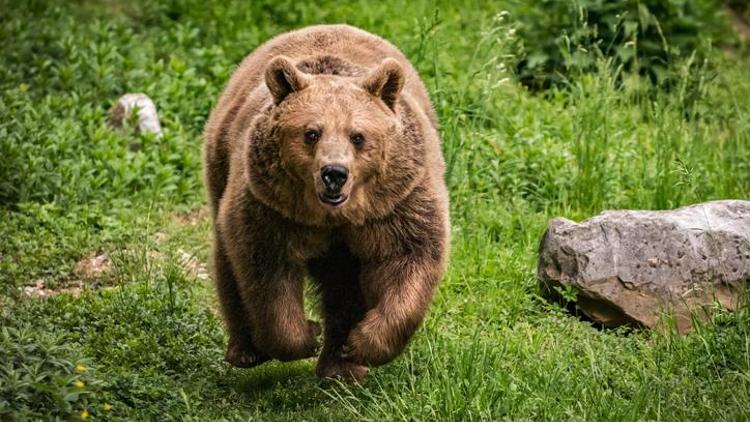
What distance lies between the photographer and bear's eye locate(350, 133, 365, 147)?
18.5ft

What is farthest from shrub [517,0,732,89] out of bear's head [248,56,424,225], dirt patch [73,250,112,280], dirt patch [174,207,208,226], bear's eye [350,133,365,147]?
bear's eye [350,133,365,147]

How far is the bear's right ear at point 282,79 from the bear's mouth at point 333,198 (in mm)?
629

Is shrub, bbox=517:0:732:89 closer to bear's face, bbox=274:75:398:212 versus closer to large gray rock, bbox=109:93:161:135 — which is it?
large gray rock, bbox=109:93:161:135

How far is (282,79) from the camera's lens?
584 cm

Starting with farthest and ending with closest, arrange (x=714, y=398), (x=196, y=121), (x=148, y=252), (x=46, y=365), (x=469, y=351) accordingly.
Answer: (x=196, y=121) < (x=148, y=252) < (x=469, y=351) < (x=714, y=398) < (x=46, y=365)

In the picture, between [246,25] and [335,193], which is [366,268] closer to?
[335,193]

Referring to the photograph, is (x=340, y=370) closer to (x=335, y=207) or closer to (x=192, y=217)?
(x=335, y=207)

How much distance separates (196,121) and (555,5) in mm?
3235

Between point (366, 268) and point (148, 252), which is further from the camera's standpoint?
point (148, 252)

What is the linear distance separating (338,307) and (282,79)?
1370 millimetres

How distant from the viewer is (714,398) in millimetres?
5785

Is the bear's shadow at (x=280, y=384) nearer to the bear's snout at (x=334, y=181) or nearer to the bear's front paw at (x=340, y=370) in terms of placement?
the bear's front paw at (x=340, y=370)

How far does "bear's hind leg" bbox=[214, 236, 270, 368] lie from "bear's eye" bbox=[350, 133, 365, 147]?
1.24 meters

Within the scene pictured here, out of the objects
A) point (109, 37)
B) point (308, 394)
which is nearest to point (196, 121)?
point (109, 37)
